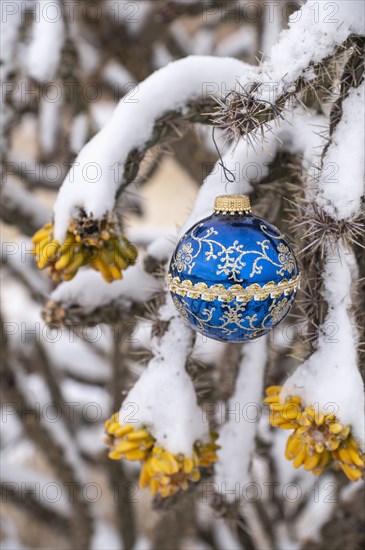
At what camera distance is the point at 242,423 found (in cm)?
121

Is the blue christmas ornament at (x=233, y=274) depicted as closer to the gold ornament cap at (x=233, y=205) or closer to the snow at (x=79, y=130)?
the gold ornament cap at (x=233, y=205)

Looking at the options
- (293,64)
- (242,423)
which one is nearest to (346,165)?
(293,64)

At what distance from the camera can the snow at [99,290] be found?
118cm

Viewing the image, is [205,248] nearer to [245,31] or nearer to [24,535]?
[24,535]

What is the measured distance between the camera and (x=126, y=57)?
2.40 metres

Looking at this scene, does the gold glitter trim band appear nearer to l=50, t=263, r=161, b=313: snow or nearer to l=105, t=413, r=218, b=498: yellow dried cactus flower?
l=105, t=413, r=218, b=498: yellow dried cactus flower

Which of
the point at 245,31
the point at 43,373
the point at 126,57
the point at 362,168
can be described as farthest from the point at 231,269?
the point at 245,31

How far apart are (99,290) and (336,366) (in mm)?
544

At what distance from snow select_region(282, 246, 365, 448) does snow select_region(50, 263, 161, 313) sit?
41cm

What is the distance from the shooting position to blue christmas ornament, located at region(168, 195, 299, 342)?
75cm

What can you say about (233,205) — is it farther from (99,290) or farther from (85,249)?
(99,290)

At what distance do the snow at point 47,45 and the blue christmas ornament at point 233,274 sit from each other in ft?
2.70

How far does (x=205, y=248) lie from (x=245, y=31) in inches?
99.3

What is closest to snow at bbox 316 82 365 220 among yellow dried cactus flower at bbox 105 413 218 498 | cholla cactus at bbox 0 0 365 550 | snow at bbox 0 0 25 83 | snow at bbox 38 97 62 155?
cholla cactus at bbox 0 0 365 550
